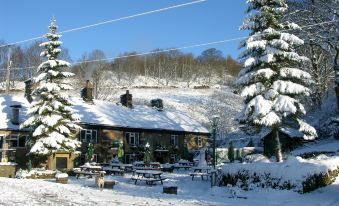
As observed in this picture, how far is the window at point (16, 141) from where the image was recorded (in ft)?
133

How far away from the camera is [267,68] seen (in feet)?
88.4

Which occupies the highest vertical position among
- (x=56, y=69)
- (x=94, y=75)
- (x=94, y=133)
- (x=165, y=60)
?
(x=165, y=60)

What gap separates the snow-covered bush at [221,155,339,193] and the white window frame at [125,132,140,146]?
2672cm

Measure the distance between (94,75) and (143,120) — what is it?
1328 inches

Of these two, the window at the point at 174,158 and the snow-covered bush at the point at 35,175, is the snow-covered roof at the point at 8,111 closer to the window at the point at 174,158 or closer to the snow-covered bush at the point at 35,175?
the snow-covered bush at the point at 35,175

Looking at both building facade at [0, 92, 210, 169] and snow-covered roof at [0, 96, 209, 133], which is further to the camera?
snow-covered roof at [0, 96, 209, 133]

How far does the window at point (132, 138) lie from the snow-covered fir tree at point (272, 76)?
23.6 m

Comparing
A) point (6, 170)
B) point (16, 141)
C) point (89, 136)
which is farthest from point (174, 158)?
point (6, 170)

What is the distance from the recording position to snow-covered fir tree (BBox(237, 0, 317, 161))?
85.9 ft

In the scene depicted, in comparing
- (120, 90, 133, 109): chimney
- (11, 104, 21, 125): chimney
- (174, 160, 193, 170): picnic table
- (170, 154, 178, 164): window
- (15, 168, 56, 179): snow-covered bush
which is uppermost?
(120, 90, 133, 109): chimney

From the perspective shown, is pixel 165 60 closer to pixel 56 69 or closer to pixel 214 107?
pixel 214 107

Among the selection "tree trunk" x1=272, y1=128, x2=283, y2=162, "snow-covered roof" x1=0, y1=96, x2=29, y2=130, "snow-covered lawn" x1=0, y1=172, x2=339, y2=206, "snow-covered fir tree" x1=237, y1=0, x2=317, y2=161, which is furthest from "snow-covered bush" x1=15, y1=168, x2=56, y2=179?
"tree trunk" x1=272, y1=128, x2=283, y2=162

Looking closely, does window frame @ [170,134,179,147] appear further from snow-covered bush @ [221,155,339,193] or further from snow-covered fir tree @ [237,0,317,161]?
snow-covered bush @ [221,155,339,193]

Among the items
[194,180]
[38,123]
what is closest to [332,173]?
[194,180]
